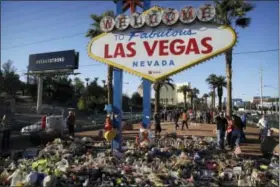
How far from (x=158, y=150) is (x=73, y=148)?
310 centimetres

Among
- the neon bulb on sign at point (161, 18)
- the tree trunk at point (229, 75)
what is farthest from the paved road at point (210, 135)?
the neon bulb on sign at point (161, 18)

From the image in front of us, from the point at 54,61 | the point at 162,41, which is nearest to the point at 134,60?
the point at 162,41

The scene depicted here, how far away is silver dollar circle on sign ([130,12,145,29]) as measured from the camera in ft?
35.3

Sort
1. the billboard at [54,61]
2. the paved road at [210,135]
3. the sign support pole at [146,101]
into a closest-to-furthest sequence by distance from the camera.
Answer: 1. the paved road at [210,135]
2. the sign support pole at [146,101]
3. the billboard at [54,61]

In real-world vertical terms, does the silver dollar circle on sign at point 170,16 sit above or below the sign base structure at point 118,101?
above

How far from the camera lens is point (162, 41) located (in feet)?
34.8

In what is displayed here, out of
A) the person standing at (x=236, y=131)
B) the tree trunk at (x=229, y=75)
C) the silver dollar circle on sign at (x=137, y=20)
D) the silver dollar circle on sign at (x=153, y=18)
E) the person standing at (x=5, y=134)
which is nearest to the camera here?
the silver dollar circle on sign at (x=153, y=18)

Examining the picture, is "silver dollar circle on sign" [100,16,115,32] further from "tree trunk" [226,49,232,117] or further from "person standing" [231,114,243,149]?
"tree trunk" [226,49,232,117]

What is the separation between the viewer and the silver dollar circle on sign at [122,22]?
11000mm

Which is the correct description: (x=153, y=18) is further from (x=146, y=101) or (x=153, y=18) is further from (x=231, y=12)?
(x=231, y=12)

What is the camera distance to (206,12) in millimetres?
9906

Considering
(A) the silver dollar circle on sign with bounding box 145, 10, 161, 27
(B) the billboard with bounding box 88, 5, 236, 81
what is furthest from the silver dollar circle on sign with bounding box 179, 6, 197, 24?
(A) the silver dollar circle on sign with bounding box 145, 10, 161, 27

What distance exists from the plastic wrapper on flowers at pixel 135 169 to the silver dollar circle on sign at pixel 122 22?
14.1 feet

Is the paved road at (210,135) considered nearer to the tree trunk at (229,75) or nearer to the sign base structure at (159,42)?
the tree trunk at (229,75)
